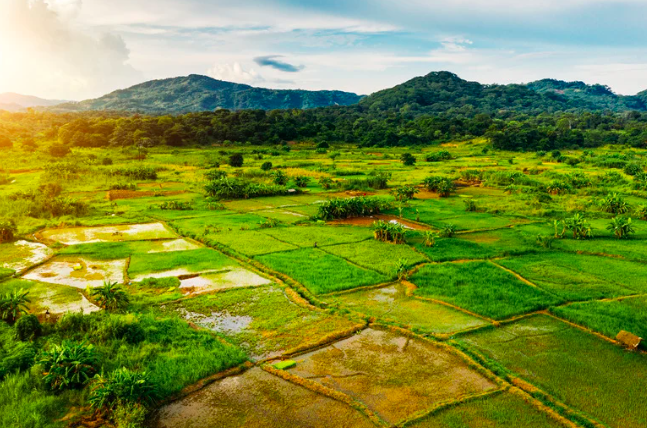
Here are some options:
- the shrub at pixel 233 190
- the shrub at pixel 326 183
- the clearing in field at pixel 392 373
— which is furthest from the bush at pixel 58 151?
the clearing in field at pixel 392 373

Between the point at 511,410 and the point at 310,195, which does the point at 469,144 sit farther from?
the point at 511,410

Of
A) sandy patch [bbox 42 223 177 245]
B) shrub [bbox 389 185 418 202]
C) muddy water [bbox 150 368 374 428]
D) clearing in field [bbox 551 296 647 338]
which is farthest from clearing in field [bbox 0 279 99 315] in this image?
shrub [bbox 389 185 418 202]

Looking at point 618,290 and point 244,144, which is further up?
point 244,144

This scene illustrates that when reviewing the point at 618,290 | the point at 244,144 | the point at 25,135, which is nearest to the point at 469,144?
the point at 244,144

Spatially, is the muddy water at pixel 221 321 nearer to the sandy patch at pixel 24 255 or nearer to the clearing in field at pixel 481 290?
the clearing in field at pixel 481 290

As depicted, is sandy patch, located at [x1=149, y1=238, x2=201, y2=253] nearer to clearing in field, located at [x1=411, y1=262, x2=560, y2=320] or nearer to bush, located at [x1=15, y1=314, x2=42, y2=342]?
bush, located at [x1=15, y1=314, x2=42, y2=342]

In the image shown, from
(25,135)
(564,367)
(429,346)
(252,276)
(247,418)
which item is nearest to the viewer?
(247,418)
